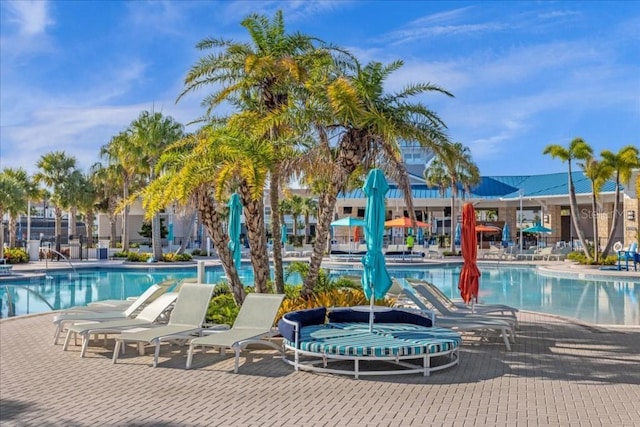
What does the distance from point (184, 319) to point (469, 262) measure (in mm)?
4879

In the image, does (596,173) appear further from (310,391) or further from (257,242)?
(310,391)

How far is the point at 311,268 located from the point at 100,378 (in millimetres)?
4303

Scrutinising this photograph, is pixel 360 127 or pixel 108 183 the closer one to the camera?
pixel 360 127

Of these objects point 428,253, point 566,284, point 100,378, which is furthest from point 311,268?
point 428,253

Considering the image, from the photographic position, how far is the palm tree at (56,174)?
3691 cm

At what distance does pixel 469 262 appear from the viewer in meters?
10.4

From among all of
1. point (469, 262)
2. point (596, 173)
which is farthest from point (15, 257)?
point (596, 173)

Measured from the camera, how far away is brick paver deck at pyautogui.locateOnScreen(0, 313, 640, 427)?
5.52 metres

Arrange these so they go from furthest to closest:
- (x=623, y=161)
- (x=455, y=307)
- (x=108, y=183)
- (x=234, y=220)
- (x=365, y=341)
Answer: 1. (x=108, y=183)
2. (x=623, y=161)
3. (x=234, y=220)
4. (x=455, y=307)
5. (x=365, y=341)

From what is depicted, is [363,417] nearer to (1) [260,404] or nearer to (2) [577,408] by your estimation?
(1) [260,404]

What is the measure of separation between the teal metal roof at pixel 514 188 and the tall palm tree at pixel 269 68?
28103 millimetres

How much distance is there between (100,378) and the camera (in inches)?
280

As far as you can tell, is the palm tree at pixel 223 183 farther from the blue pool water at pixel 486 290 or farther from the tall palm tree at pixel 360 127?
the blue pool water at pixel 486 290

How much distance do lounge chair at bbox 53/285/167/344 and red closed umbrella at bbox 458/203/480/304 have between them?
5.08m
